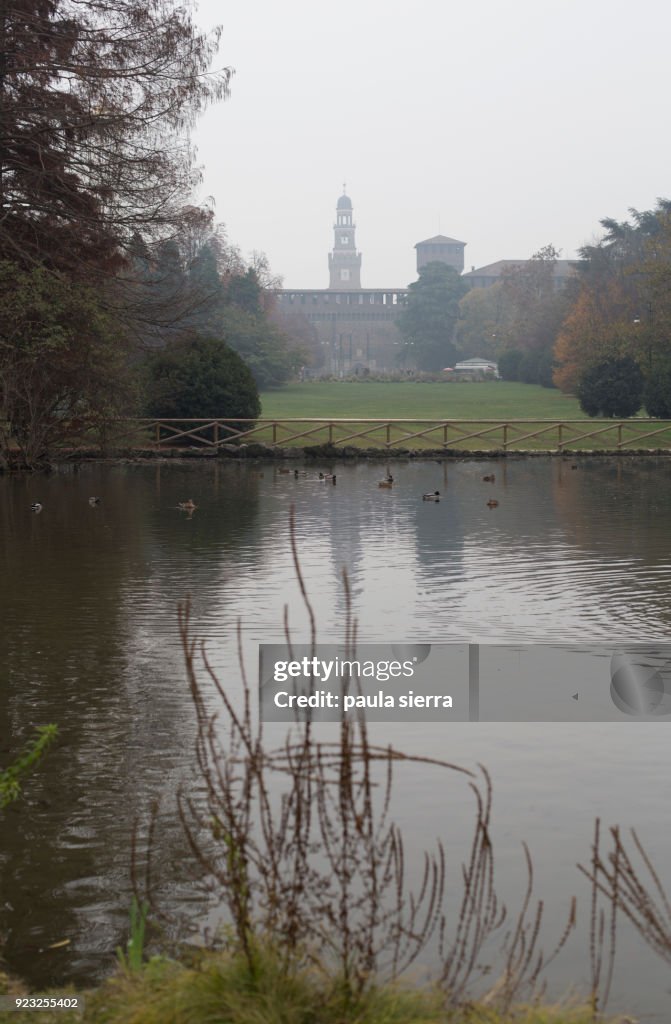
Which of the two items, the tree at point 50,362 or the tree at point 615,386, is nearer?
the tree at point 50,362

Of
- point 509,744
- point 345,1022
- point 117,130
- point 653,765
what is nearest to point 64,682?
point 509,744

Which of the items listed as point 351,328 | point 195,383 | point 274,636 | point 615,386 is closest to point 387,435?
point 195,383

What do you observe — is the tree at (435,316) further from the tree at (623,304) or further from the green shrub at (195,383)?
the green shrub at (195,383)

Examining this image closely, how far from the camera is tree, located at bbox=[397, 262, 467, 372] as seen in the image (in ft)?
426

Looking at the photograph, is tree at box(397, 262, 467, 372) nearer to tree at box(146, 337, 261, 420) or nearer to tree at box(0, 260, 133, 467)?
tree at box(146, 337, 261, 420)

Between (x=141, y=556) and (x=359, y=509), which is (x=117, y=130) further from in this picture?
(x=141, y=556)

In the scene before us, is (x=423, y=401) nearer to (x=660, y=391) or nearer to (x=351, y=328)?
(x=660, y=391)

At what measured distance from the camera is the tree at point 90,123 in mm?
29219

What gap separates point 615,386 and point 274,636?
43.4 metres

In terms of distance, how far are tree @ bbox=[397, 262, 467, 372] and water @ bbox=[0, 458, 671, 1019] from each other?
104 meters

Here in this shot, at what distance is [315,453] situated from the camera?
40.8 meters

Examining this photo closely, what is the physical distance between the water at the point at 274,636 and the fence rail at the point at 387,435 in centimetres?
1397

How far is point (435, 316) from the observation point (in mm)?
129750

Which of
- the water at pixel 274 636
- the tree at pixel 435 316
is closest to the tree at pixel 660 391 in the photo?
the water at pixel 274 636
